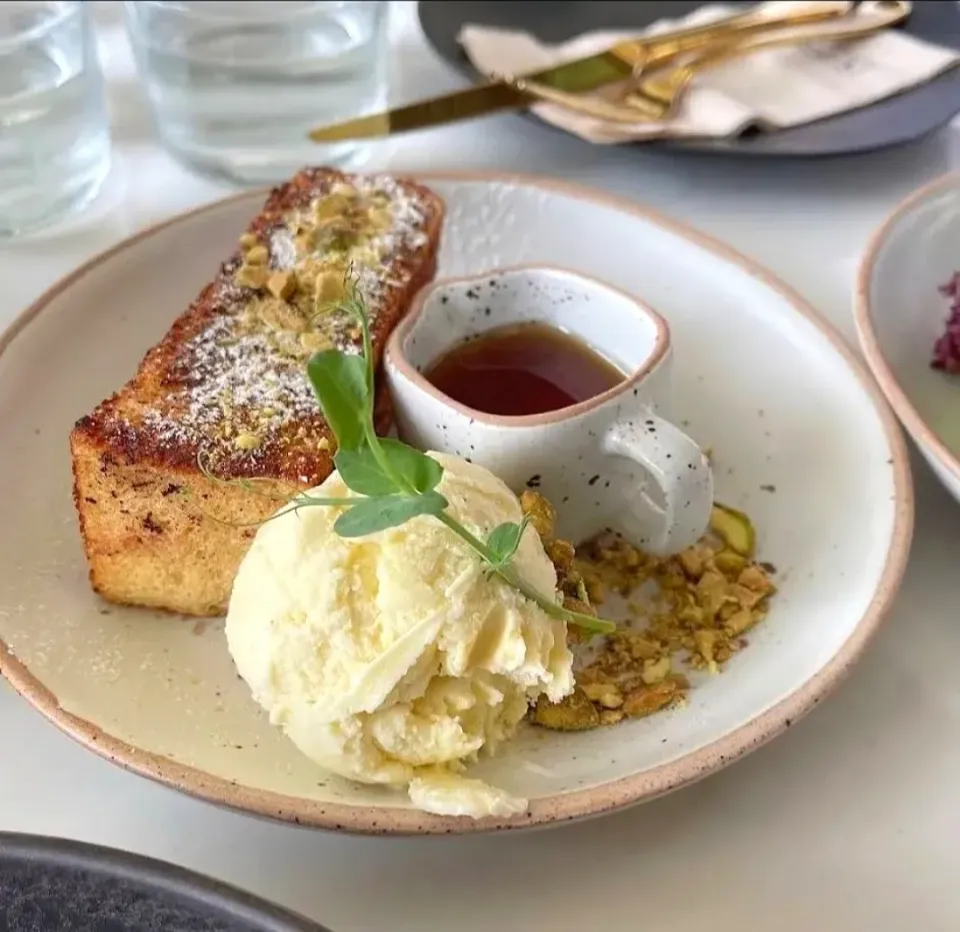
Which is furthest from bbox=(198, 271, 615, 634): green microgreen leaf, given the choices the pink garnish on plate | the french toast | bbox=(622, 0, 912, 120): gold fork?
bbox=(622, 0, 912, 120): gold fork

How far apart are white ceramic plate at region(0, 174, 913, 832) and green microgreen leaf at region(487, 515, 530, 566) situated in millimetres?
134

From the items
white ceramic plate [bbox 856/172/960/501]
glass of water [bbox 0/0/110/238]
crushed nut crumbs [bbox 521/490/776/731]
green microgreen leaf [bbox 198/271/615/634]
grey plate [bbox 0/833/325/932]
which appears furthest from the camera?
glass of water [bbox 0/0/110/238]

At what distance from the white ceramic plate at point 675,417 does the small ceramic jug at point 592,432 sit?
12 centimetres

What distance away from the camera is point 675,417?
1.03 metres

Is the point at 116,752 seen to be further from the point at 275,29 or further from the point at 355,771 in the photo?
the point at 275,29

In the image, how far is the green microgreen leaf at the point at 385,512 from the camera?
0.66 meters

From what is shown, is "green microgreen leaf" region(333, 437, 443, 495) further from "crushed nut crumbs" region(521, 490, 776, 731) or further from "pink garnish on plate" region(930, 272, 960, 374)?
"pink garnish on plate" region(930, 272, 960, 374)

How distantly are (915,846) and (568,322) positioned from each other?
0.46 metres

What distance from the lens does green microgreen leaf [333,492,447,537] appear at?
2.15 ft

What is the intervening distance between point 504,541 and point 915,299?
0.58 m

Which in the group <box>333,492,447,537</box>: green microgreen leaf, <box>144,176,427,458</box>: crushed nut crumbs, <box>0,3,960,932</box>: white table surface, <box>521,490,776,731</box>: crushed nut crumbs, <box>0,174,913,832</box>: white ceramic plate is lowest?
<box>0,3,960,932</box>: white table surface

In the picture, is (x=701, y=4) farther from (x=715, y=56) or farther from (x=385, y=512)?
(x=385, y=512)

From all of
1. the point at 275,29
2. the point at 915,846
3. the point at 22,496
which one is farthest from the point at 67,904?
the point at 275,29

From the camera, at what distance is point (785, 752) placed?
0.79m
